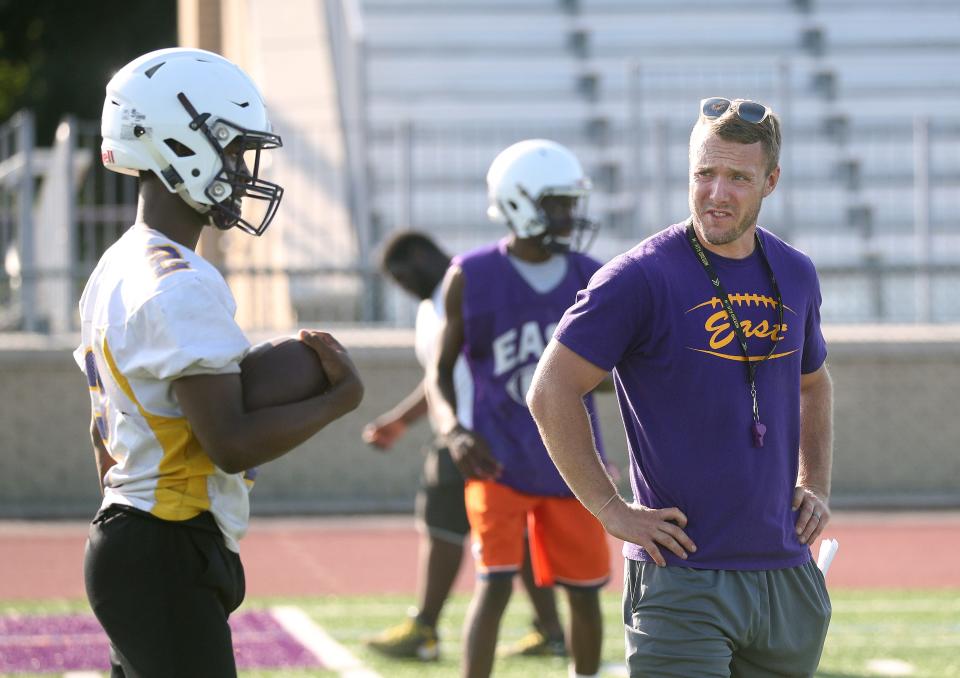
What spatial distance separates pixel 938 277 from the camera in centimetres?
1238

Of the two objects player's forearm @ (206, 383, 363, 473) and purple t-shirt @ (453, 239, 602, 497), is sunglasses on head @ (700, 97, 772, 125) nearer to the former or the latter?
player's forearm @ (206, 383, 363, 473)

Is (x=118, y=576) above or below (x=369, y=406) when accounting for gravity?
above

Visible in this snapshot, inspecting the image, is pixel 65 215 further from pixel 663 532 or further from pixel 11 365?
pixel 663 532

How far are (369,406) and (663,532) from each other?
8655mm

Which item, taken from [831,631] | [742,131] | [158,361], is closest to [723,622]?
[742,131]

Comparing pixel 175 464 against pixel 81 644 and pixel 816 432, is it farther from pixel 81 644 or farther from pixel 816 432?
pixel 81 644

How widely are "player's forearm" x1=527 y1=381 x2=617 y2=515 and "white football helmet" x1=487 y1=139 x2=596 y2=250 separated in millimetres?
2217

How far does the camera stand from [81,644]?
6977mm

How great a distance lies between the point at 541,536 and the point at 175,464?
2.40m

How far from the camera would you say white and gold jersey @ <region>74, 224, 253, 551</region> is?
10.2ft

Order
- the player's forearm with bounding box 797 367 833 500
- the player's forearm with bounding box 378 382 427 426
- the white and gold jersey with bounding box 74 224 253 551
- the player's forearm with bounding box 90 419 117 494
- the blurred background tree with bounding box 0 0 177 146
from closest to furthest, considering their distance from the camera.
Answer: the white and gold jersey with bounding box 74 224 253 551 → the player's forearm with bounding box 90 419 117 494 → the player's forearm with bounding box 797 367 833 500 → the player's forearm with bounding box 378 382 427 426 → the blurred background tree with bounding box 0 0 177 146

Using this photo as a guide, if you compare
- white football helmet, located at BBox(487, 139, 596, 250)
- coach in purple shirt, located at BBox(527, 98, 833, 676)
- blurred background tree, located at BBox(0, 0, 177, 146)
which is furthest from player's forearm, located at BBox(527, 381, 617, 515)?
blurred background tree, located at BBox(0, 0, 177, 146)

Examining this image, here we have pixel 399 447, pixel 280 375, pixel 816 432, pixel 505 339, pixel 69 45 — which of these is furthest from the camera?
pixel 69 45

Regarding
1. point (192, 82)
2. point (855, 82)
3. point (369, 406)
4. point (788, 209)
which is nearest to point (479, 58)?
point (855, 82)
